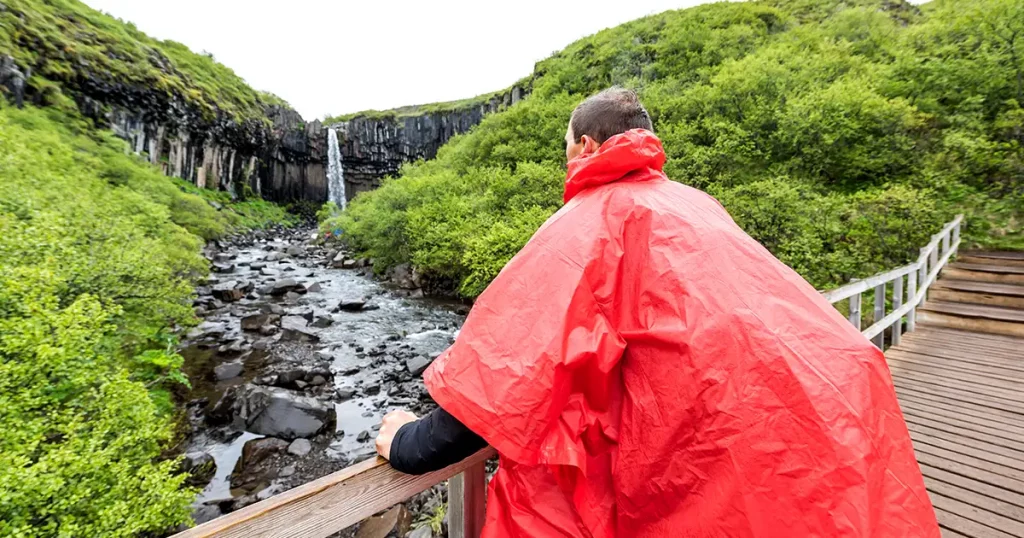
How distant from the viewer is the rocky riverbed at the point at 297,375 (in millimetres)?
6102

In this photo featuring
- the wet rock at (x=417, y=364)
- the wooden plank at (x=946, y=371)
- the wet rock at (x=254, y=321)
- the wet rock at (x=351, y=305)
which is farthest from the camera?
the wet rock at (x=351, y=305)

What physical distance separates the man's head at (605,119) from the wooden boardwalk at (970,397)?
138 inches

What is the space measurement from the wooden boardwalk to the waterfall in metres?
58.7

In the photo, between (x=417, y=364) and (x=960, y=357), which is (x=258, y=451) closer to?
(x=417, y=364)

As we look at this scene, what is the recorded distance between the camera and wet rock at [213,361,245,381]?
8.81m

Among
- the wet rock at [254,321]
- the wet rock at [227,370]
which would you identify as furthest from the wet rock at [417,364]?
the wet rock at [254,321]

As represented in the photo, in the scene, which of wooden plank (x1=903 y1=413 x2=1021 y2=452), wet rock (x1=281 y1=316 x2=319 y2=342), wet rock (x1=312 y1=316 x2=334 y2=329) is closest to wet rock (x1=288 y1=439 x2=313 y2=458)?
wet rock (x1=281 y1=316 x2=319 y2=342)

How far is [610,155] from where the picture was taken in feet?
3.97

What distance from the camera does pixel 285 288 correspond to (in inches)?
656

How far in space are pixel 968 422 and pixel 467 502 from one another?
16.6 feet

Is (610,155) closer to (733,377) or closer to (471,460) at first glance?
(733,377)

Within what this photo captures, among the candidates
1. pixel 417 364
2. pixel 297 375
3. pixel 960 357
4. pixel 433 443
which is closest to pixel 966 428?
pixel 960 357

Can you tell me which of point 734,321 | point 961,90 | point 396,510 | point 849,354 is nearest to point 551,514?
point 734,321

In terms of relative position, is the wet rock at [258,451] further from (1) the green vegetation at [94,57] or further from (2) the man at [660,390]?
(1) the green vegetation at [94,57]
